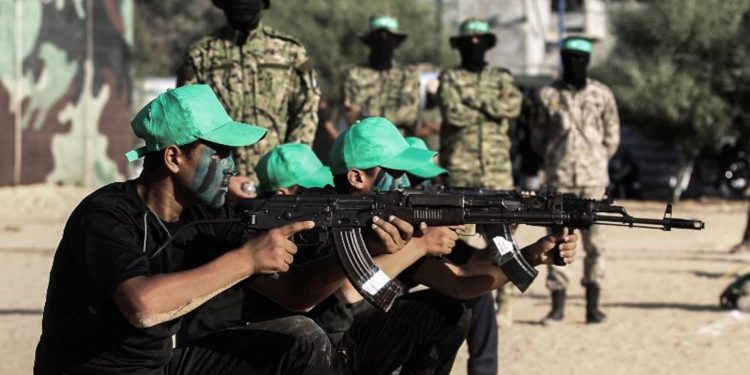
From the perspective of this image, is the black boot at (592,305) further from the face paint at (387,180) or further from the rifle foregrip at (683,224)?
the rifle foregrip at (683,224)

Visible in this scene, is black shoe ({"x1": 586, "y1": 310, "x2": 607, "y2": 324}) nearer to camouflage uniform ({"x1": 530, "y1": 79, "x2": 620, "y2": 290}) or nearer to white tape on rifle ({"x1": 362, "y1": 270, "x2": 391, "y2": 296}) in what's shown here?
camouflage uniform ({"x1": 530, "y1": 79, "x2": 620, "y2": 290})

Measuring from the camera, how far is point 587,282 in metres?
10.2

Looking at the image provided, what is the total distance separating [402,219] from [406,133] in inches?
244

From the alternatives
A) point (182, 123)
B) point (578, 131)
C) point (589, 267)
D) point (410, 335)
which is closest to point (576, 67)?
point (578, 131)

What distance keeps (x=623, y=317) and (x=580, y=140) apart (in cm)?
148

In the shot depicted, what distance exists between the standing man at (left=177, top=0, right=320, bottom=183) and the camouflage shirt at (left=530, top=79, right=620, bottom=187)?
2.79 m

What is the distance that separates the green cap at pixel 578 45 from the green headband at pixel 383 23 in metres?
1.52

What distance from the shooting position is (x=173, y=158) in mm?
4492

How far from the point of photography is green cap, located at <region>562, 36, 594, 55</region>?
33.3ft

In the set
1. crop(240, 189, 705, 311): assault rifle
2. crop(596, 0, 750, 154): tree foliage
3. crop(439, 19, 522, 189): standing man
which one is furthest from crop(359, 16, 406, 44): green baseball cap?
crop(596, 0, 750, 154): tree foliage

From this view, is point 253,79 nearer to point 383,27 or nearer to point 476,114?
point 476,114

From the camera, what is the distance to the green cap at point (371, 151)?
18.6ft

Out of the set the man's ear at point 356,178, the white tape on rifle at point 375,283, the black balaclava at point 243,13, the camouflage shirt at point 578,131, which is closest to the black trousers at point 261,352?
the white tape on rifle at point 375,283

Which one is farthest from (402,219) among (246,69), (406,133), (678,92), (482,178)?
(678,92)
